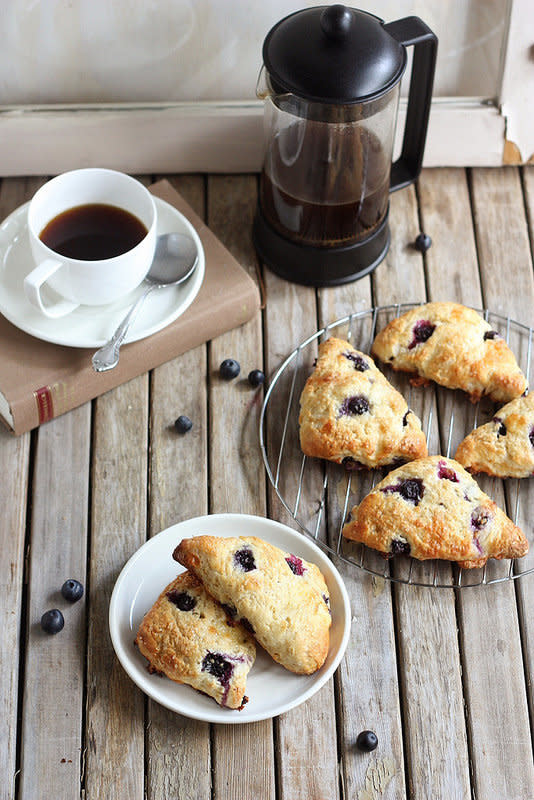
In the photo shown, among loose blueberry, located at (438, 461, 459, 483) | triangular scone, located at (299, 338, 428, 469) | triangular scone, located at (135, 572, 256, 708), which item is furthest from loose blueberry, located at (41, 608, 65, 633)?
loose blueberry, located at (438, 461, 459, 483)

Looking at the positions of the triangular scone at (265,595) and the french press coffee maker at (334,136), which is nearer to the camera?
the triangular scone at (265,595)

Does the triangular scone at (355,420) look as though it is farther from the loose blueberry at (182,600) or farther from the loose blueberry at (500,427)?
the loose blueberry at (182,600)

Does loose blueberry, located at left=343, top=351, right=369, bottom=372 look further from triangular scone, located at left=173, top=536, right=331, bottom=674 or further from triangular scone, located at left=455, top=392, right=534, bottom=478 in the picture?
triangular scone, located at left=173, top=536, right=331, bottom=674

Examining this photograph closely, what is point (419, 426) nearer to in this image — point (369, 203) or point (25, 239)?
point (369, 203)

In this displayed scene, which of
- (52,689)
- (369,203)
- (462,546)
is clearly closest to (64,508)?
(52,689)

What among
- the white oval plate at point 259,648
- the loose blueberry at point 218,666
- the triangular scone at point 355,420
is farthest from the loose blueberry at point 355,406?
the loose blueberry at point 218,666

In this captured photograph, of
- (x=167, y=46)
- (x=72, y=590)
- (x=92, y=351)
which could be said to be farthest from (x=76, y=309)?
(x=167, y=46)

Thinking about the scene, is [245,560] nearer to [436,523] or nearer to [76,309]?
[436,523]
